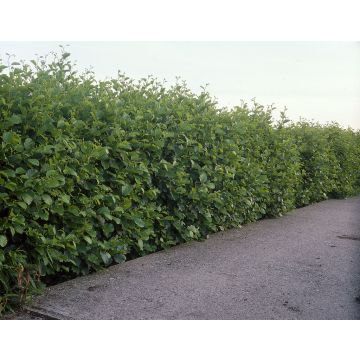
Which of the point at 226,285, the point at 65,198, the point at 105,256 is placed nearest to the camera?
the point at 65,198

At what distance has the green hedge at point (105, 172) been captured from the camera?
4.05 metres

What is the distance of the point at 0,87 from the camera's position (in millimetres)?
4125

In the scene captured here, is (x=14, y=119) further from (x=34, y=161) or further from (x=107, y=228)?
(x=107, y=228)

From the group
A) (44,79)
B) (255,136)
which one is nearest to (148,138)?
(44,79)

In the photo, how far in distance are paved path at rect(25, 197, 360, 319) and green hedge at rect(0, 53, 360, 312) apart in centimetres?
23

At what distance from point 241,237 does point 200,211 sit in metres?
0.88

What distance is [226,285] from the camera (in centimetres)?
468

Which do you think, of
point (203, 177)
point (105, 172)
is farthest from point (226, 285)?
point (203, 177)

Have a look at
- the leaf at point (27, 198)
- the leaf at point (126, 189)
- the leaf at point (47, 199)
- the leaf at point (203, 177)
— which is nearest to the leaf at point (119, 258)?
the leaf at point (126, 189)

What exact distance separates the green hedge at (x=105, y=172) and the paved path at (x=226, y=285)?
0.76 ft

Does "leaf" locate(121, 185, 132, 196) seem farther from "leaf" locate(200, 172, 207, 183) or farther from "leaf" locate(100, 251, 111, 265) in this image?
"leaf" locate(200, 172, 207, 183)

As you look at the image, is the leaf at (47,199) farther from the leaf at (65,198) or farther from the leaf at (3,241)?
the leaf at (3,241)

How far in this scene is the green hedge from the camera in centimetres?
405

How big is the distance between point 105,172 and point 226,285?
153 centimetres
